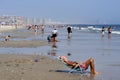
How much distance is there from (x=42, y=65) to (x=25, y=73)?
2585mm

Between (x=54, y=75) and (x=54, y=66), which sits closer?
(x=54, y=75)

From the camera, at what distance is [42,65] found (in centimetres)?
1403

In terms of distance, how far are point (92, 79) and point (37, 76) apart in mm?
1766

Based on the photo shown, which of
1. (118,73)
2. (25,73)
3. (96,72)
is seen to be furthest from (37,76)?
(118,73)

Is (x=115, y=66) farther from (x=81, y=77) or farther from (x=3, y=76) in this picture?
(x=3, y=76)

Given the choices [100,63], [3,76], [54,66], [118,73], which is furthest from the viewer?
[100,63]

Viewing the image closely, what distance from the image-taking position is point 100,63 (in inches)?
589

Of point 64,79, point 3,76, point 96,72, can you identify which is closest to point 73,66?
point 96,72

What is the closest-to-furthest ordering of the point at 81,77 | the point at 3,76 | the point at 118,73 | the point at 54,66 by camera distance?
1. the point at 3,76
2. the point at 81,77
3. the point at 118,73
4. the point at 54,66

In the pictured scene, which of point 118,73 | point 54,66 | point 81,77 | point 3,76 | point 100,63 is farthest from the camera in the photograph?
point 100,63

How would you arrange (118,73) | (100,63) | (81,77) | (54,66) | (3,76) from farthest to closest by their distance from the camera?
1. (100,63)
2. (54,66)
3. (118,73)
4. (81,77)
5. (3,76)

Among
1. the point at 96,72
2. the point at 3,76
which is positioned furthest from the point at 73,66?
the point at 3,76

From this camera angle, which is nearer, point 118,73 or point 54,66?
point 118,73

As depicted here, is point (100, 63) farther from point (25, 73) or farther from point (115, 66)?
point (25, 73)
